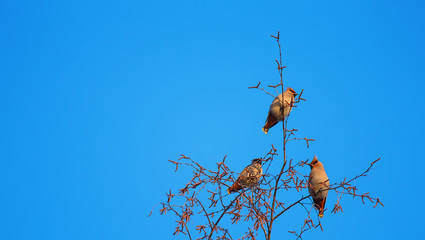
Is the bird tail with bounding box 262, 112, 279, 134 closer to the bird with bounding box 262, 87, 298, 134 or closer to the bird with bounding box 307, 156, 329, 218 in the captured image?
the bird with bounding box 262, 87, 298, 134

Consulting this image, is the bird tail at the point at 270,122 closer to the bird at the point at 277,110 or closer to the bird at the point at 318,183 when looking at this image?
the bird at the point at 277,110

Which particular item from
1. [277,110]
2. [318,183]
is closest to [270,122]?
[277,110]

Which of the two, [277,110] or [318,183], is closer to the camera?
[318,183]

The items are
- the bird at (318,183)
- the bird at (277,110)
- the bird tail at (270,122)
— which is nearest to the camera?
the bird at (318,183)

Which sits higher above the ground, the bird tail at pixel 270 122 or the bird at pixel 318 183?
the bird tail at pixel 270 122

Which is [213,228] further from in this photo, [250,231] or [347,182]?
[347,182]

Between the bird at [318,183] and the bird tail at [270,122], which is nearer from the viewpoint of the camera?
the bird at [318,183]

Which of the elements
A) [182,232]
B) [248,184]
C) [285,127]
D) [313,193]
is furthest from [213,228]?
[313,193]

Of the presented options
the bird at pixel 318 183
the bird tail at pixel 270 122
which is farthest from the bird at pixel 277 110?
the bird at pixel 318 183

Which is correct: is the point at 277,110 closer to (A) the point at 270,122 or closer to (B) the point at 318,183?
(A) the point at 270,122

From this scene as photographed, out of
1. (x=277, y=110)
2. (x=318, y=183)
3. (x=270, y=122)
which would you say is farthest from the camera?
(x=270, y=122)

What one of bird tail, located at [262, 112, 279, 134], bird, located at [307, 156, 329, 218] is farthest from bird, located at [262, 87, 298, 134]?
Result: bird, located at [307, 156, 329, 218]

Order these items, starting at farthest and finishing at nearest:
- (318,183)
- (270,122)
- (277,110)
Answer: (270,122) < (277,110) < (318,183)

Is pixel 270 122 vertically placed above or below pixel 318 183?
above
